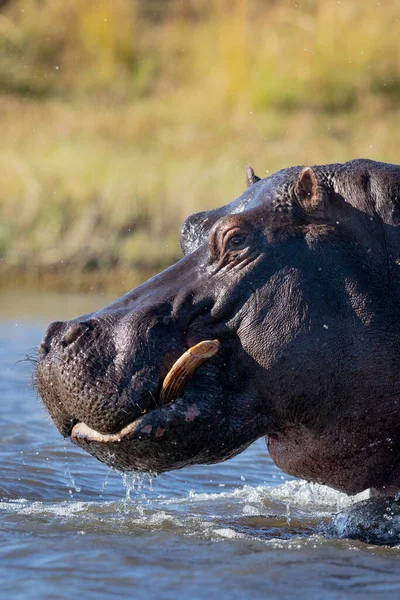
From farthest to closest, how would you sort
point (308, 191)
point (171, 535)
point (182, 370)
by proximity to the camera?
point (171, 535) < point (308, 191) < point (182, 370)

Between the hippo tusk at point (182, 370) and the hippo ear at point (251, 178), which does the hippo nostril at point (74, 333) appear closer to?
the hippo tusk at point (182, 370)

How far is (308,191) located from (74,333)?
3.21 feet

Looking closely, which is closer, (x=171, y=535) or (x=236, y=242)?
(x=236, y=242)

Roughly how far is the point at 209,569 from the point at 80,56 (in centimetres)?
1619

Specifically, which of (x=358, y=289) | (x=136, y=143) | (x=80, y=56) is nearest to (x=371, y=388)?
(x=358, y=289)

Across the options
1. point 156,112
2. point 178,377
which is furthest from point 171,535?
point 156,112

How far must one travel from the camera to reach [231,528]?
16.4 ft

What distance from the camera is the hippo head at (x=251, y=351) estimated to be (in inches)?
170

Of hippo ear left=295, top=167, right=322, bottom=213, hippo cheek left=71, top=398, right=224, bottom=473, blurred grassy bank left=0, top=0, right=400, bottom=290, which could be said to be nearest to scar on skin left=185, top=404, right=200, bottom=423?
hippo cheek left=71, top=398, right=224, bottom=473

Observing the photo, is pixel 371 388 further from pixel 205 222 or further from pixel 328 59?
pixel 328 59

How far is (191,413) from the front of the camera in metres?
4.29

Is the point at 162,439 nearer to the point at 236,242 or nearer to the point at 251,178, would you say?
the point at 236,242

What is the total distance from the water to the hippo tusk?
19.9 inches

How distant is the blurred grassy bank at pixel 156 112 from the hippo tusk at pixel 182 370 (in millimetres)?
8322
